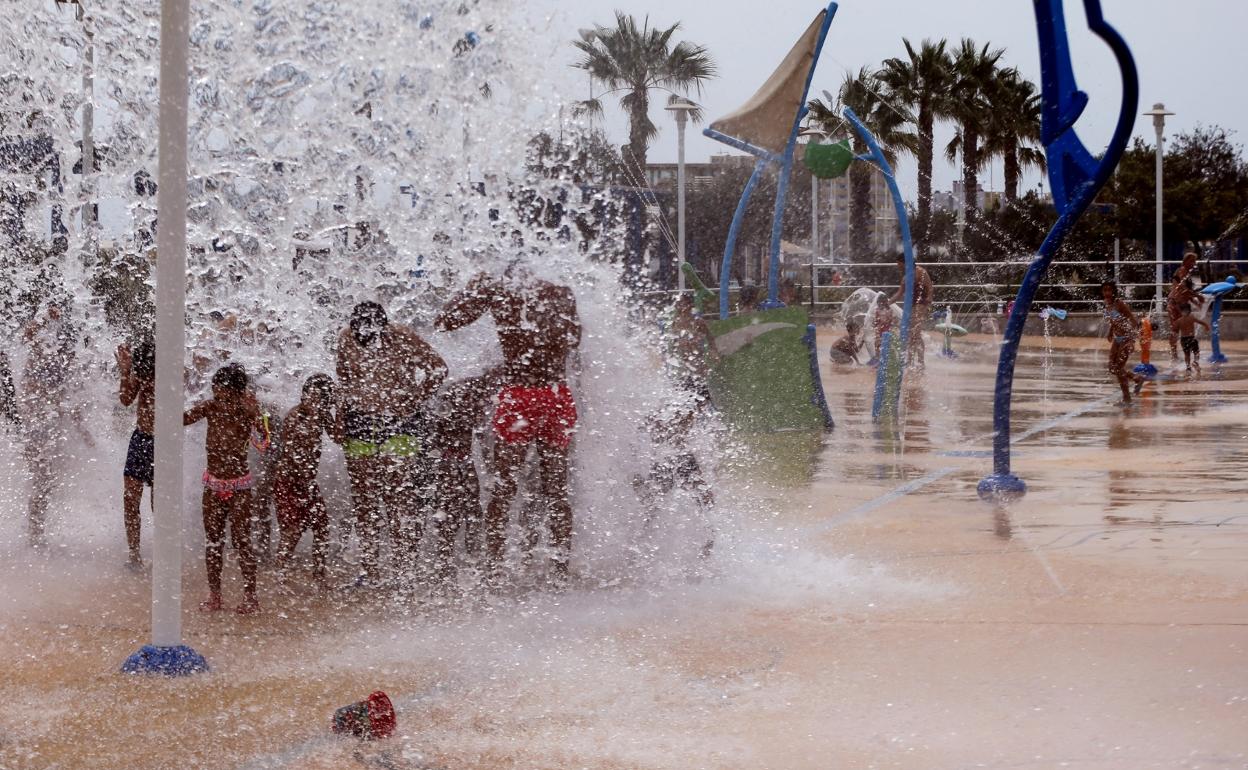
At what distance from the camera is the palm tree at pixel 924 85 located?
136ft

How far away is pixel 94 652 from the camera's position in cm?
547

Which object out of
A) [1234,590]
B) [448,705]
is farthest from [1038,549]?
[448,705]

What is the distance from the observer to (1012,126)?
41.0 m

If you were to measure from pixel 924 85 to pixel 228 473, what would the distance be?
38066mm

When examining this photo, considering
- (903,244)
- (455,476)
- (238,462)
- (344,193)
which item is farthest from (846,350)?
(238,462)

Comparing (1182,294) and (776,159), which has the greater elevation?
(776,159)

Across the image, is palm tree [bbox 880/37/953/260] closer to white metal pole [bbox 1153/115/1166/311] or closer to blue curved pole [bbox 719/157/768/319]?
white metal pole [bbox 1153/115/1166/311]

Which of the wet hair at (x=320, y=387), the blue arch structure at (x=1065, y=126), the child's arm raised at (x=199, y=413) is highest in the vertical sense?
the blue arch structure at (x=1065, y=126)

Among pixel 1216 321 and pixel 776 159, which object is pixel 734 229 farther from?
pixel 1216 321

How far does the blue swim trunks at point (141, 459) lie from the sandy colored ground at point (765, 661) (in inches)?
19.2

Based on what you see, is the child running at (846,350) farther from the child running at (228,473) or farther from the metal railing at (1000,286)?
the child running at (228,473)

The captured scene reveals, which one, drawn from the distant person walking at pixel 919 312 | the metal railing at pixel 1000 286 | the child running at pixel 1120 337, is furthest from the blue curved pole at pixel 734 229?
the metal railing at pixel 1000 286

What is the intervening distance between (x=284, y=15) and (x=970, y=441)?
684cm

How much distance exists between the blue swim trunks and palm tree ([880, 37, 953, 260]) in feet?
121
